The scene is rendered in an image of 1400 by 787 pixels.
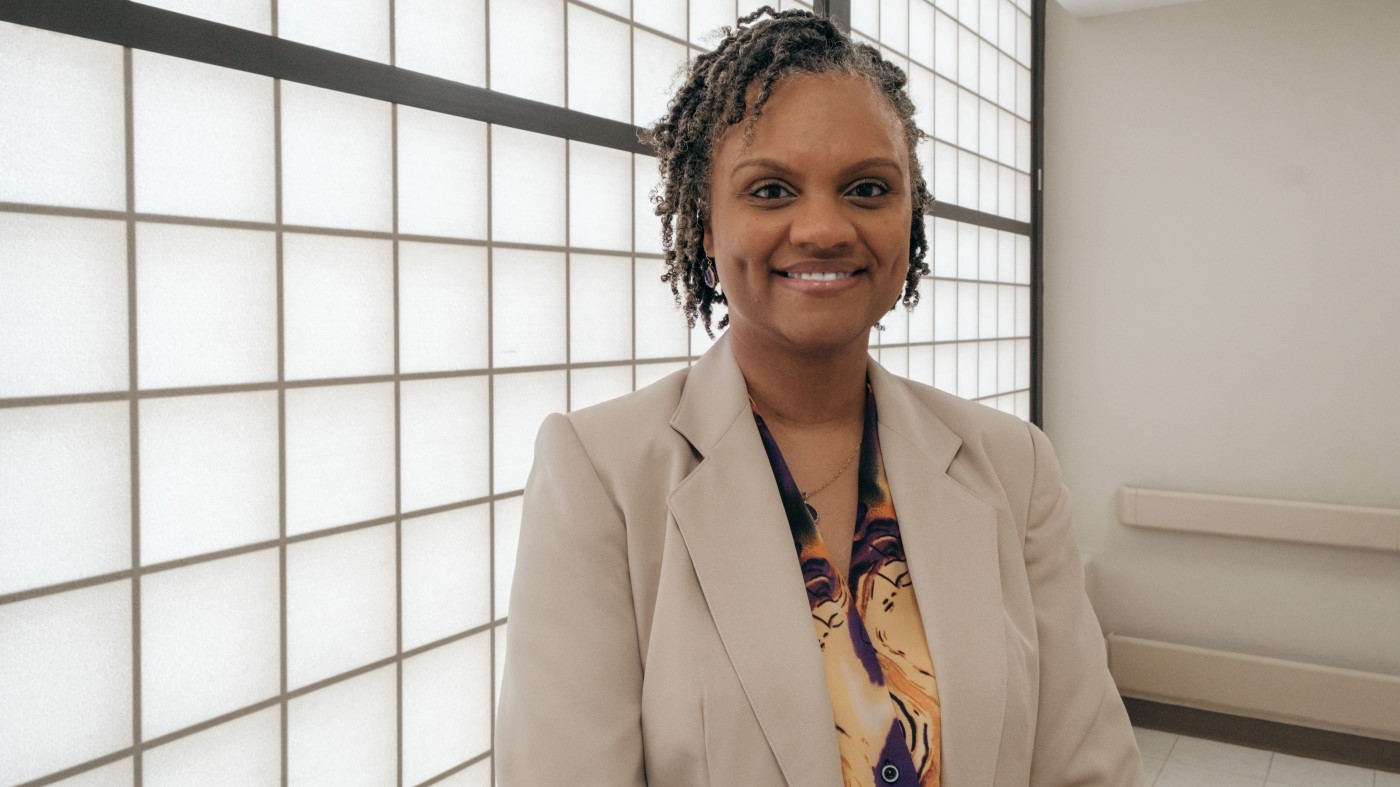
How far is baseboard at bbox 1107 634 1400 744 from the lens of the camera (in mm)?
3551

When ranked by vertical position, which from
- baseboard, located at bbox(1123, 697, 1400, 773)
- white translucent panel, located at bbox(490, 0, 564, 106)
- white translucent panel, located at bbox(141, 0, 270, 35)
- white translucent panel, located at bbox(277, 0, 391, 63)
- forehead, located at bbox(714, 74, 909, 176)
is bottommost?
baseboard, located at bbox(1123, 697, 1400, 773)

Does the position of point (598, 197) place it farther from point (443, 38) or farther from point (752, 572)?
point (752, 572)

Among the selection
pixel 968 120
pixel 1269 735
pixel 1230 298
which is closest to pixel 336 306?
pixel 968 120

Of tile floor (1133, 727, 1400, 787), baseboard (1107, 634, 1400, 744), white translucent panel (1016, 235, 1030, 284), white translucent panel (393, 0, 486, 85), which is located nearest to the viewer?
white translucent panel (393, 0, 486, 85)

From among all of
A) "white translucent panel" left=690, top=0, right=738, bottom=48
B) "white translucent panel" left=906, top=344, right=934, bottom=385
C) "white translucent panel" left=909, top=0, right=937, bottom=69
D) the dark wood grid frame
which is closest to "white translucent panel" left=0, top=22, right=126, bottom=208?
the dark wood grid frame

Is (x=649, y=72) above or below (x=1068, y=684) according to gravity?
above

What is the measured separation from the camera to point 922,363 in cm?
336

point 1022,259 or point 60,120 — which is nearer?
point 60,120

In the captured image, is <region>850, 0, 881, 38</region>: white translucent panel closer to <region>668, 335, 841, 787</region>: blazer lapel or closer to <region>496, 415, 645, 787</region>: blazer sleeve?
<region>668, 335, 841, 787</region>: blazer lapel

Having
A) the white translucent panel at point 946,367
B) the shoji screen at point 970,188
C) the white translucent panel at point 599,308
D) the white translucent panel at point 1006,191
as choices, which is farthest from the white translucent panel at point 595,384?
the white translucent panel at point 1006,191

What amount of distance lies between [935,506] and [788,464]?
6.7 inches

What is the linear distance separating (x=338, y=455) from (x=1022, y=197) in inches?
141

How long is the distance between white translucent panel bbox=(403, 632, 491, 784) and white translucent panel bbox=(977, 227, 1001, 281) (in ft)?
9.12

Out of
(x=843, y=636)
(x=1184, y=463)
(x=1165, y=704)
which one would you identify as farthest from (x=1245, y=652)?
(x=843, y=636)
